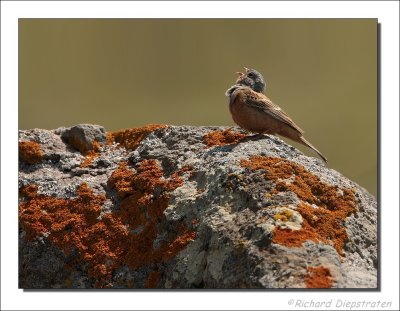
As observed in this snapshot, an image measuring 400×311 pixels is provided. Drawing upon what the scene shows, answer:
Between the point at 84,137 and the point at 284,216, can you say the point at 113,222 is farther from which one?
the point at 284,216

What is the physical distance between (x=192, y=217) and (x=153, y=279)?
0.89 meters

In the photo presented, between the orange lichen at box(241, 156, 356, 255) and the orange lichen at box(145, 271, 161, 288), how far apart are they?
5.35 feet

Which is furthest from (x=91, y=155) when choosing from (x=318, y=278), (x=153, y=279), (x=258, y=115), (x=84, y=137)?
(x=318, y=278)

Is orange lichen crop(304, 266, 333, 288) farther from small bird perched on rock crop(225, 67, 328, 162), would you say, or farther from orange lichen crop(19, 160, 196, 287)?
small bird perched on rock crop(225, 67, 328, 162)

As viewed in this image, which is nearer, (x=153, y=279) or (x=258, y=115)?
(x=153, y=279)

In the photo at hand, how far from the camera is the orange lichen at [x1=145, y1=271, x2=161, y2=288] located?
8911 mm

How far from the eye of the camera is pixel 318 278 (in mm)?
7699

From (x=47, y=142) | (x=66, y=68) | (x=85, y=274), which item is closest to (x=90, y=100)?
(x=66, y=68)

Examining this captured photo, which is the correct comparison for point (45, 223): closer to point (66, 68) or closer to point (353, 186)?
point (353, 186)

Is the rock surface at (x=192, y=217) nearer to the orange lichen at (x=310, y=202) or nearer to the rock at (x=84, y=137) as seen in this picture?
the orange lichen at (x=310, y=202)

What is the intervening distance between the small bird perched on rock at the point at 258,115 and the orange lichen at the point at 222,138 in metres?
0.53

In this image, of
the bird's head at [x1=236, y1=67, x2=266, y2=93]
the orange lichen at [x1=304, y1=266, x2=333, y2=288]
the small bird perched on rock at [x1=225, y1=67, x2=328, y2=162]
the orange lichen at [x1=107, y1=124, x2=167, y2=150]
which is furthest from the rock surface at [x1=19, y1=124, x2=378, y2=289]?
the bird's head at [x1=236, y1=67, x2=266, y2=93]

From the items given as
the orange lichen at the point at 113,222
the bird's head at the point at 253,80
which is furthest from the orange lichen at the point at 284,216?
the bird's head at the point at 253,80

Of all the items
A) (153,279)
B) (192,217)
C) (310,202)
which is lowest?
(153,279)
